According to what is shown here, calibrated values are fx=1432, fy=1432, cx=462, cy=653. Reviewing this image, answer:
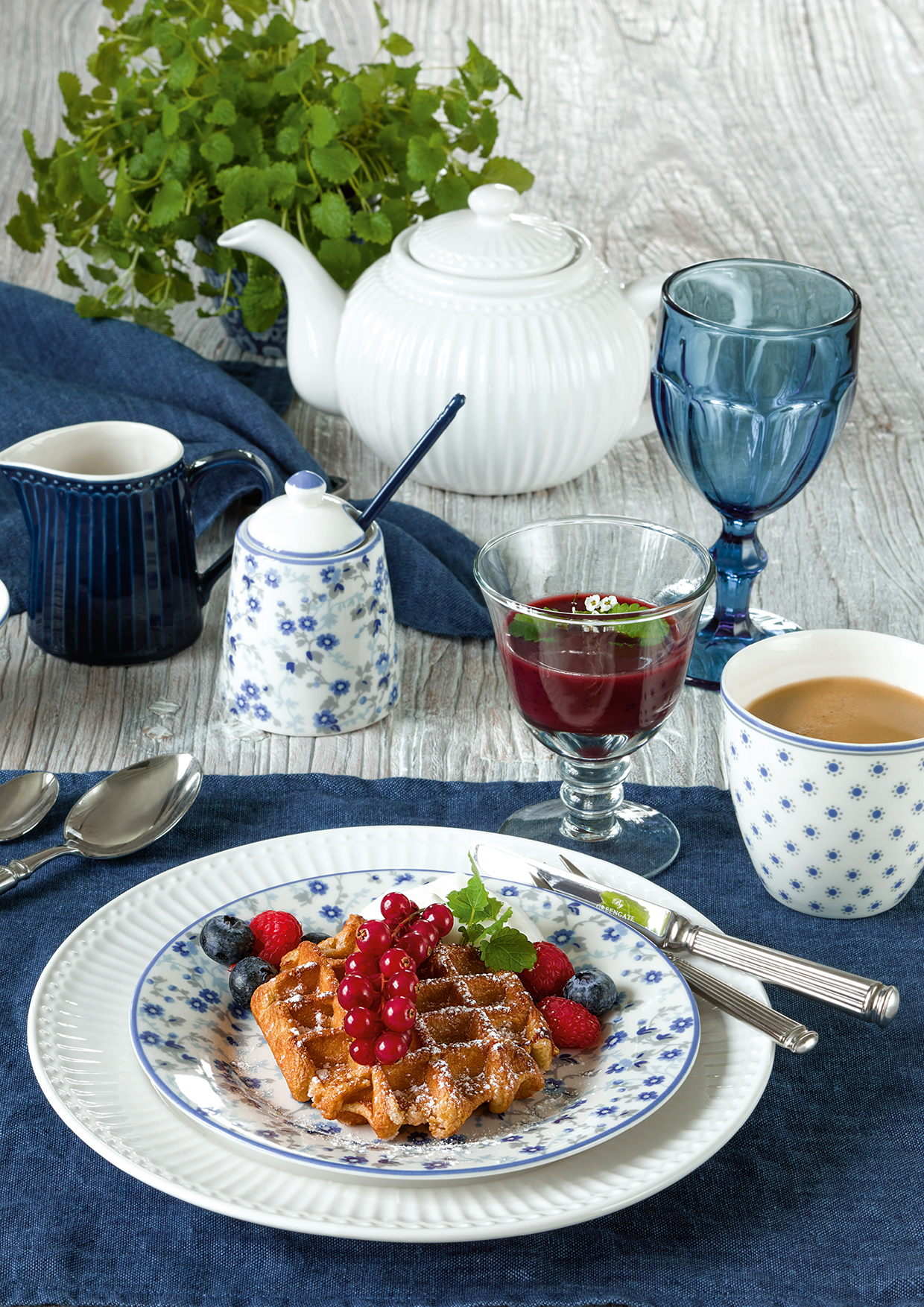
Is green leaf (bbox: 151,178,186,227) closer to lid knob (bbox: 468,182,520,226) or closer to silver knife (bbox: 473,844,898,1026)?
lid knob (bbox: 468,182,520,226)

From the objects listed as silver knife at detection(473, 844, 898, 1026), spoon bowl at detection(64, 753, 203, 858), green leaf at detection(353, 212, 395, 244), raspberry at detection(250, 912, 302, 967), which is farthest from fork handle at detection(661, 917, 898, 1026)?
green leaf at detection(353, 212, 395, 244)

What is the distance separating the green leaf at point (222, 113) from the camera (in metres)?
1.52

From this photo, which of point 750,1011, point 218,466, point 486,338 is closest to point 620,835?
point 750,1011

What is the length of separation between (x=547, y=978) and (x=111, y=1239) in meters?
0.26

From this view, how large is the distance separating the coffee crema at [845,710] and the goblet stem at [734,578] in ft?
0.97

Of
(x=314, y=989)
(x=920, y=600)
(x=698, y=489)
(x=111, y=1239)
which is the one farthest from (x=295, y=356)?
(x=111, y=1239)

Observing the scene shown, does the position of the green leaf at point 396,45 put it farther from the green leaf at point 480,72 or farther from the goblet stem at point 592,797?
the goblet stem at point 592,797

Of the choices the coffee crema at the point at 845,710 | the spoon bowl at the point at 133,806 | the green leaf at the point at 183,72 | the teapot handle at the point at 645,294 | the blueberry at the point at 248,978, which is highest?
the green leaf at the point at 183,72

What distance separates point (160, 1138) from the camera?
697 mm

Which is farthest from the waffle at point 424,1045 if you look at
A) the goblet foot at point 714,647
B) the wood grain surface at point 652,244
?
the goblet foot at point 714,647

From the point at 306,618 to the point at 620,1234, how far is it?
57cm

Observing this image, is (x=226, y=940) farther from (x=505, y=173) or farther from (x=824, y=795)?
(x=505, y=173)

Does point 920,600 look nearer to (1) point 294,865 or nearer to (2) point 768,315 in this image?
(2) point 768,315

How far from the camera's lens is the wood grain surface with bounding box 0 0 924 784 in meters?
1.18
